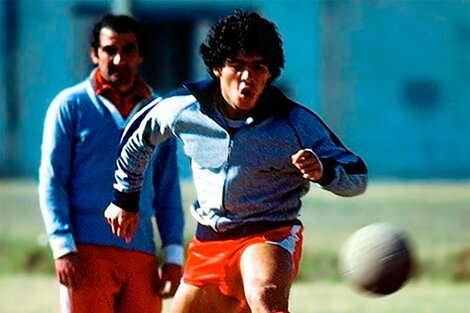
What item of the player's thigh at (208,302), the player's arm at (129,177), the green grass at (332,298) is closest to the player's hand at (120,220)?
the player's arm at (129,177)

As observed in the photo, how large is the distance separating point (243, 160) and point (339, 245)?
35.7ft

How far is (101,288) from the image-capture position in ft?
28.1

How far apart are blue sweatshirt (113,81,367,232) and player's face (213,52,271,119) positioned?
2.1 inches

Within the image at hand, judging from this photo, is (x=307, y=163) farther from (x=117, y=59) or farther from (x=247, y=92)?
(x=117, y=59)

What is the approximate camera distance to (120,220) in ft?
26.9

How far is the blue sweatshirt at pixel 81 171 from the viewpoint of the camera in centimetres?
862

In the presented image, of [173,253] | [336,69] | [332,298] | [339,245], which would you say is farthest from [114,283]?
[336,69]

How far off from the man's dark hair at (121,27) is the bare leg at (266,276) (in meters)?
1.61

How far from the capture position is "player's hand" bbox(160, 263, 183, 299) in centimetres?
881

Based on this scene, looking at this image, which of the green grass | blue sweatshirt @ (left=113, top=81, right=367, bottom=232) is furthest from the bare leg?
the green grass

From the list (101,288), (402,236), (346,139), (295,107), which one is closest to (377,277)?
(402,236)

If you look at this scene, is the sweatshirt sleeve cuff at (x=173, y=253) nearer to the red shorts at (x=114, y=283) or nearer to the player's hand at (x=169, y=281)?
the player's hand at (x=169, y=281)

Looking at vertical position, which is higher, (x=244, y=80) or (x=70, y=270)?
(x=244, y=80)

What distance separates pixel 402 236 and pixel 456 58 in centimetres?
1777
